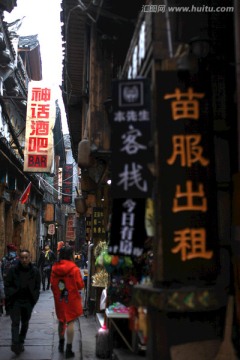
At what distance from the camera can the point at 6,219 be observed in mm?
21125

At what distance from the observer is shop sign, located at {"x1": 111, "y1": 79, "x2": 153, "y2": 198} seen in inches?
197

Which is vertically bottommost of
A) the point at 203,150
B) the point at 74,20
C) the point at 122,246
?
the point at 122,246

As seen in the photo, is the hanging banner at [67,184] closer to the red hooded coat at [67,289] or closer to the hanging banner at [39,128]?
the hanging banner at [39,128]

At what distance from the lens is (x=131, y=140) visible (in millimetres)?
5094

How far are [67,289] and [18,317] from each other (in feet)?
3.64

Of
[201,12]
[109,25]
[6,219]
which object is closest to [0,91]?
[6,219]

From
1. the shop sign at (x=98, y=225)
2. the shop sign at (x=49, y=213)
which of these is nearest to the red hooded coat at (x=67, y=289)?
the shop sign at (x=98, y=225)

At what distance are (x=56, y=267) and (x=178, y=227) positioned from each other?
4354mm

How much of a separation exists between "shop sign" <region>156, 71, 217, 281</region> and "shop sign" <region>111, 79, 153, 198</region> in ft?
0.56

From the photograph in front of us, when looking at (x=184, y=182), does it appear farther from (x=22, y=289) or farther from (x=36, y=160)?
(x=36, y=160)

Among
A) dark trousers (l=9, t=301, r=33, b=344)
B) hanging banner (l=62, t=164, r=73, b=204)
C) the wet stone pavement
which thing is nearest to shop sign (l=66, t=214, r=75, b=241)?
hanging banner (l=62, t=164, r=73, b=204)

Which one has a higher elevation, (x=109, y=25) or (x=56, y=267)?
(x=109, y=25)

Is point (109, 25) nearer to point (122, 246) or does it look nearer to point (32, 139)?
point (122, 246)

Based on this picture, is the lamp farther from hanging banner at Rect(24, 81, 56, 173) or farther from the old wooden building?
hanging banner at Rect(24, 81, 56, 173)
